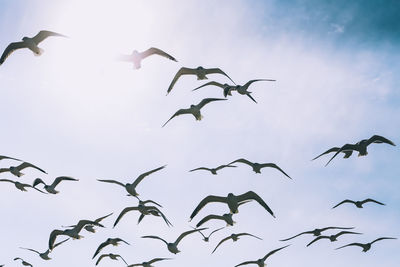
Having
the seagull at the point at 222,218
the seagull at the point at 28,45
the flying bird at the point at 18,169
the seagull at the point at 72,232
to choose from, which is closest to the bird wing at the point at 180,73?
the seagull at the point at 28,45

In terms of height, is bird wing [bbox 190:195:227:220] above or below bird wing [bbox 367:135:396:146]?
below

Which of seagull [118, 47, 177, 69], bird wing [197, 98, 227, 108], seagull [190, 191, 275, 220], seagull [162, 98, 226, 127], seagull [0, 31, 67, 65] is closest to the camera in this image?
seagull [0, 31, 67, 65]

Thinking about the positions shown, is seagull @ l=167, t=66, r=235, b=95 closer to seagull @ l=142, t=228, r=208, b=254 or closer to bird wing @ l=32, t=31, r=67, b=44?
bird wing @ l=32, t=31, r=67, b=44

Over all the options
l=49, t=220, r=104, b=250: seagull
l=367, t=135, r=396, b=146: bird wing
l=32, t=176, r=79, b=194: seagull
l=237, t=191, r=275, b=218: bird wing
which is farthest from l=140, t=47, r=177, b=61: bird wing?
l=367, t=135, r=396, b=146: bird wing

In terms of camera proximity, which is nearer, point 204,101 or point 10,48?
point 10,48

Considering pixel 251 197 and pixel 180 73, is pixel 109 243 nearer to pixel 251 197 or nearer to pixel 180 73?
pixel 251 197

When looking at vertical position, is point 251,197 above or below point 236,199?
above

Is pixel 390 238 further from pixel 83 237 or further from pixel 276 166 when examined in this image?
pixel 83 237

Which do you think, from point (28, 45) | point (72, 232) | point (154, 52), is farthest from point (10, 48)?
point (72, 232)

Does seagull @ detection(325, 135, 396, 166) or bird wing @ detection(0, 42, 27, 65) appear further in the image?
seagull @ detection(325, 135, 396, 166)

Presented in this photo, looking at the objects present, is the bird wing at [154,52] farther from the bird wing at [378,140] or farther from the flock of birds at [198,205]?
the bird wing at [378,140]

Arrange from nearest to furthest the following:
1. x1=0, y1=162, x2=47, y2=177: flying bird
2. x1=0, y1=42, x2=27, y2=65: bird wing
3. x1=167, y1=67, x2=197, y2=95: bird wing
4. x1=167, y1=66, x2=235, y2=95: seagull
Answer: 1. x1=0, y1=42, x2=27, y2=65: bird wing
2. x1=167, y1=66, x2=235, y2=95: seagull
3. x1=167, y1=67, x2=197, y2=95: bird wing
4. x1=0, y1=162, x2=47, y2=177: flying bird

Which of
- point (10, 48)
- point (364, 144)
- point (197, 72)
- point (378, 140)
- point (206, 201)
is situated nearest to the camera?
point (10, 48)

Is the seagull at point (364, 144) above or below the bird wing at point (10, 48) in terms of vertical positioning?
below
